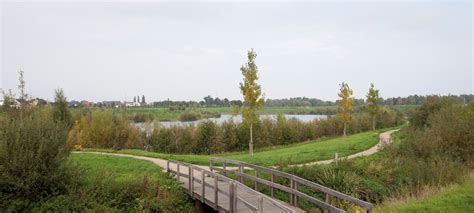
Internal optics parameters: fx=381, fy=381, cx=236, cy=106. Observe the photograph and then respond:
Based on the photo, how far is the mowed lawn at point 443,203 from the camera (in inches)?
400

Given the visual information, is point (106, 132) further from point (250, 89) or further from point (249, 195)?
point (249, 195)

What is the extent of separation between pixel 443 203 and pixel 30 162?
1220 centimetres

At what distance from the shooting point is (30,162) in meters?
11.7

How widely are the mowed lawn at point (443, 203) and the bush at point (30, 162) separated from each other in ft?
32.4

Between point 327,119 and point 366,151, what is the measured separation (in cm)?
2752

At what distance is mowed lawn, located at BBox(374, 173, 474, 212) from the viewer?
10.2 m

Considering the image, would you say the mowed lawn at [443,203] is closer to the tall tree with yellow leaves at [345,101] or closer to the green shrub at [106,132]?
the tall tree with yellow leaves at [345,101]

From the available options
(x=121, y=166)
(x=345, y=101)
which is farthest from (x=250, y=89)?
(x=345, y=101)

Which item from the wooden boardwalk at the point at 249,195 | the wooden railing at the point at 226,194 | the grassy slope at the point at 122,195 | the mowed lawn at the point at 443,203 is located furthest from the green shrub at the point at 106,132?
the mowed lawn at the point at 443,203

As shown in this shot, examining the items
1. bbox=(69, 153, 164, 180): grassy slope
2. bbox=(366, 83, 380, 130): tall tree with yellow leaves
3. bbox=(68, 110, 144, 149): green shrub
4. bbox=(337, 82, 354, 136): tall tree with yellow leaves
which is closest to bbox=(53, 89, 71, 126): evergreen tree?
bbox=(68, 110, 144, 149): green shrub

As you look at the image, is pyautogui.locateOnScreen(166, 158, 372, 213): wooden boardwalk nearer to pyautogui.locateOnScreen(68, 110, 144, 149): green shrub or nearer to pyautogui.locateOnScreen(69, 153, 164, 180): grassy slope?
pyautogui.locateOnScreen(69, 153, 164, 180): grassy slope

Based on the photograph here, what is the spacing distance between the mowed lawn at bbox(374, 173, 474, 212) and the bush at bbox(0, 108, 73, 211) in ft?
32.4

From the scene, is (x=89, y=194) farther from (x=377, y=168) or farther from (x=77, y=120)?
(x=77, y=120)

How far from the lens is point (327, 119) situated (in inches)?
2064
